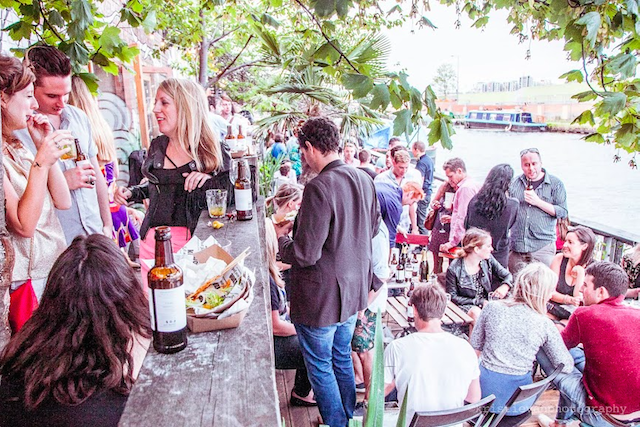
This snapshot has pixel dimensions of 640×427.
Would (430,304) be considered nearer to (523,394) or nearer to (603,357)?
(523,394)

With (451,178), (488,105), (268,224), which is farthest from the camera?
(488,105)

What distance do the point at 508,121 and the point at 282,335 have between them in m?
37.4

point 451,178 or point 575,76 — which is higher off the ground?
point 575,76

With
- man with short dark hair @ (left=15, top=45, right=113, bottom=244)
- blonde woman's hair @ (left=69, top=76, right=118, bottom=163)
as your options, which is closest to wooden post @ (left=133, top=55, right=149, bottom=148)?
blonde woman's hair @ (left=69, top=76, right=118, bottom=163)

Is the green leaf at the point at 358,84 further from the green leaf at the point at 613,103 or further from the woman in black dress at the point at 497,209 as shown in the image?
the woman in black dress at the point at 497,209

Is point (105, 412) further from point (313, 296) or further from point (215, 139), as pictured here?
point (215, 139)

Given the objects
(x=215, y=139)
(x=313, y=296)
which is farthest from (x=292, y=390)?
(x=215, y=139)

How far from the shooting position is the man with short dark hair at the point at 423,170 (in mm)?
6391

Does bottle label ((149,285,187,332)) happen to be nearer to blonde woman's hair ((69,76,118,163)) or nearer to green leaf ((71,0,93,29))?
green leaf ((71,0,93,29))

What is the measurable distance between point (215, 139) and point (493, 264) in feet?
8.64

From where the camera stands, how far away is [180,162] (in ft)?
7.87

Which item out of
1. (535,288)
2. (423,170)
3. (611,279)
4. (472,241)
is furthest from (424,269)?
(423,170)

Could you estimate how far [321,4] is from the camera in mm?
1639

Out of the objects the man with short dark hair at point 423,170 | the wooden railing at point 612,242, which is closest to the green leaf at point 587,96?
the wooden railing at point 612,242
